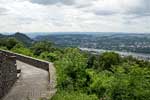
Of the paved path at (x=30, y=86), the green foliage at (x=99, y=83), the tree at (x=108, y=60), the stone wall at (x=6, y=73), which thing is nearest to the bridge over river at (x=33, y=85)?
the paved path at (x=30, y=86)

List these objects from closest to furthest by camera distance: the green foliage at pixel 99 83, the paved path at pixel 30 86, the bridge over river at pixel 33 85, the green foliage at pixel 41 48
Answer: the bridge over river at pixel 33 85
the paved path at pixel 30 86
the green foliage at pixel 99 83
the green foliage at pixel 41 48

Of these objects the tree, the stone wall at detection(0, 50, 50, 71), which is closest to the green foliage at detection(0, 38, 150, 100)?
the stone wall at detection(0, 50, 50, 71)

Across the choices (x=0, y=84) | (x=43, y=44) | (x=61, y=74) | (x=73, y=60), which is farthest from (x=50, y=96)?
(x=43, y=44)

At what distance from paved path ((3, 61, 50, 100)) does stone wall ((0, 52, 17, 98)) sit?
28 centimetres

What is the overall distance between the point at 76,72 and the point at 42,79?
2.07m

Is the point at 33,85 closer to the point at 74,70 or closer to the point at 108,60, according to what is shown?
the point at 74,70

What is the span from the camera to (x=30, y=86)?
18.5 meters

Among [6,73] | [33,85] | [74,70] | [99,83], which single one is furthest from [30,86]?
[99,83]

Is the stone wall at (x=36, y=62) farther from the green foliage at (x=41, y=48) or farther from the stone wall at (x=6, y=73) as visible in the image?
the green foliage at (x=41, y=48)

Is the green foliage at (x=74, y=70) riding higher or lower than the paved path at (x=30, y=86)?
higher

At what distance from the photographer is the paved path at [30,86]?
15.9m

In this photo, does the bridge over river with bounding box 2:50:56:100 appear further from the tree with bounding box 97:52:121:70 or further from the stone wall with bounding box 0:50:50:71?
the tree with bounding box 97:52:121:70

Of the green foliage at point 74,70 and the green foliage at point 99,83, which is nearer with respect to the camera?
the green foliage at point 99,83

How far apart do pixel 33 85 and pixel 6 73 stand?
2.12 meters
